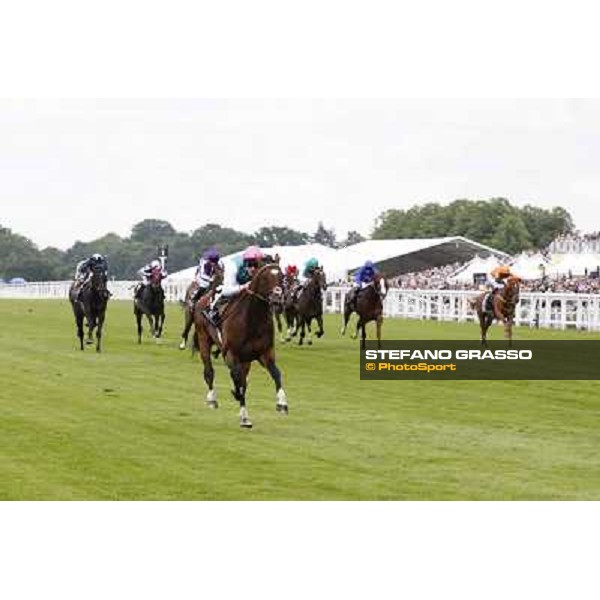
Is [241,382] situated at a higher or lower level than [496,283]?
lower

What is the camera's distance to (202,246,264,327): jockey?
1534 cm

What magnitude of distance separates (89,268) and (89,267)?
0.08 feet

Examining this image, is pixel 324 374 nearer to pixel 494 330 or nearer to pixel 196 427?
pixel 196 427

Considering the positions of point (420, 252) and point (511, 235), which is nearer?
point (420, 252)

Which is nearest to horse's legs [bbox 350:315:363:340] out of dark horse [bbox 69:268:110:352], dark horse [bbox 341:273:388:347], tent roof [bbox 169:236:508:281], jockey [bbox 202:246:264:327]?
dark horse [bbox 341:273:388:347]

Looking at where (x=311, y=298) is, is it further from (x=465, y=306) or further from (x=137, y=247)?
(x=137, y=247)

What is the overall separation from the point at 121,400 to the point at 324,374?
216 inches

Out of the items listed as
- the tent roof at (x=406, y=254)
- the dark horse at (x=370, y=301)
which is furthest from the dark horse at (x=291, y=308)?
the tent roof at (x=406, y=254)

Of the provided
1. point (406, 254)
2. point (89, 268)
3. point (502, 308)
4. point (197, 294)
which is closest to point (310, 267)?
point (502, 308)

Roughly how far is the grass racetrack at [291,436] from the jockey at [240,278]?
1300 millimetres

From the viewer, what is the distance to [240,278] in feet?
51.8

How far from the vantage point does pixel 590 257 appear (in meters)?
45.2

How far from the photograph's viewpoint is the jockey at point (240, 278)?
15344 mm

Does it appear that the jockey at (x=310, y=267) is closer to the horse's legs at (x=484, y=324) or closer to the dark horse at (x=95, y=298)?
the horse's legs at (x=484, y=324)
